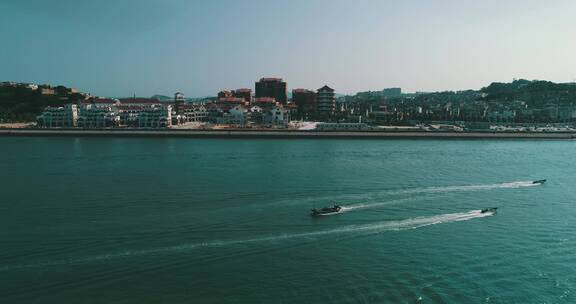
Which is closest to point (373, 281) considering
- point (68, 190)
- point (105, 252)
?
point (105, 252)

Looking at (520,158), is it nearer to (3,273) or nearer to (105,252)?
(105,252)

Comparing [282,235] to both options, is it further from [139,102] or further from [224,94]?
[224,94]

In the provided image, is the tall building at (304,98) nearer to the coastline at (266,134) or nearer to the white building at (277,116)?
the white building at (277,116)

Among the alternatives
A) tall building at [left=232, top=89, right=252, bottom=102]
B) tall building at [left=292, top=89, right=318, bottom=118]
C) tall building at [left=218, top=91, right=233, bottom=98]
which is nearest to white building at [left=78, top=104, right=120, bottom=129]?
tall building at [left=232, top=89, right=252, bottom=102]

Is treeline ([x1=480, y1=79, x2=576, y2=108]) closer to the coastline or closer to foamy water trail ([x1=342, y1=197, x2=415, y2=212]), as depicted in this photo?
the coastline

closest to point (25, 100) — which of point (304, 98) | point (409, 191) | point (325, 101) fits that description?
point (304, 98)

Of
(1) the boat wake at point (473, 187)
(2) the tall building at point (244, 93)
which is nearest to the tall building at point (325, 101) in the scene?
(2) the tall building at point (244, 93)
